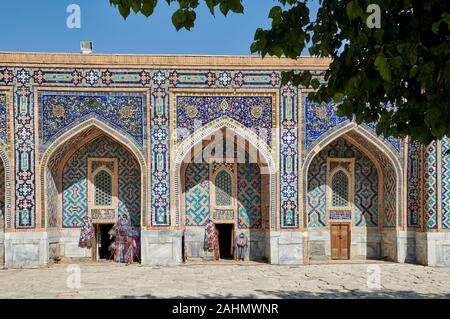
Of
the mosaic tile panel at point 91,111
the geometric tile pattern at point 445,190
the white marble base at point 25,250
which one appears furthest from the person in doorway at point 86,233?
the geometric tile pattern at point 445,190

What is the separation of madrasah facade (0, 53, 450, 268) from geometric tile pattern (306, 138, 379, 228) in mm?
151

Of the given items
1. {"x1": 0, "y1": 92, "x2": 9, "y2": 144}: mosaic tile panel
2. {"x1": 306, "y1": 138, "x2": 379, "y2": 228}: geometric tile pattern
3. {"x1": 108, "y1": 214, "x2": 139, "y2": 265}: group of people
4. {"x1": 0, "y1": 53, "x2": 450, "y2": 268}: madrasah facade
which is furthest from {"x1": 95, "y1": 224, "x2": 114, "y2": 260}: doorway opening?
{"x1": 306, "y1": 138, "x2": 379, "y2": 228}: geometric tile pattern

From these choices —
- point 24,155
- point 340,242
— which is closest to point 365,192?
point 340,242

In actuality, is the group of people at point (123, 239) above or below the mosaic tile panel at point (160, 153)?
below

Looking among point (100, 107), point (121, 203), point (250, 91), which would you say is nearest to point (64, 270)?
point (121, 203)

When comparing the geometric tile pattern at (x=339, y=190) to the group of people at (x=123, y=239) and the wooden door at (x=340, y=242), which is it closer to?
the wooden door at (x=340, y=242)

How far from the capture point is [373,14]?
3.04m

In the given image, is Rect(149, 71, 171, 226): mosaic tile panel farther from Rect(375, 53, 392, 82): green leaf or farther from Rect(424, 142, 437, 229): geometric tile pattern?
Rect(375, 53, 392, 82): green leaf

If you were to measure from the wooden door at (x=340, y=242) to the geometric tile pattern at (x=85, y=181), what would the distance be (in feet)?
15.3

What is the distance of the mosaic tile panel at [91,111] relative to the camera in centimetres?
1137

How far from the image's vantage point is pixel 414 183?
39.0 feet

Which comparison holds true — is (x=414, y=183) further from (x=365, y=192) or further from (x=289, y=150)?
(x=289, y=150)

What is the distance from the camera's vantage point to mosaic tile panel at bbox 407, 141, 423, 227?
38.7 feet
